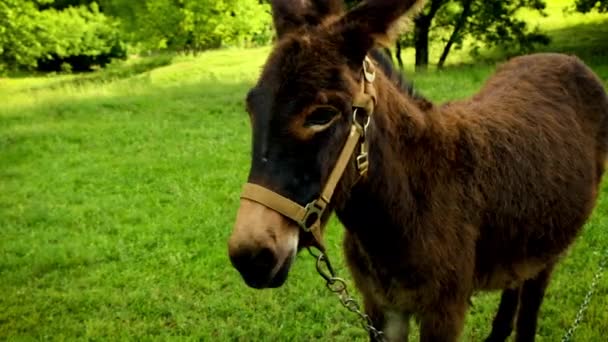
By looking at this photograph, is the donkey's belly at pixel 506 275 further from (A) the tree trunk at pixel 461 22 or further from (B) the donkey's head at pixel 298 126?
(A) the tree trunk at pixel 461 22

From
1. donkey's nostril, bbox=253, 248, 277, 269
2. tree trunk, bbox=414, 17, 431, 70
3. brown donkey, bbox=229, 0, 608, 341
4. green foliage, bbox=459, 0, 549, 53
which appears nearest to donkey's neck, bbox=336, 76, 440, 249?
brown donkey, bbox=229, 0, 608, 341

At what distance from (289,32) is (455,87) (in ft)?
39.1

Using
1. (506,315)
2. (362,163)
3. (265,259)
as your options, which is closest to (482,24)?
(506,315)

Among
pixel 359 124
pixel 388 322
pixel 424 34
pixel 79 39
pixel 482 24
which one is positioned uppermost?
pixel 359 124

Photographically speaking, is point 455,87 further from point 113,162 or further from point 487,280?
point 487,280

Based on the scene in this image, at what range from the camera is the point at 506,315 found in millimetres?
4270

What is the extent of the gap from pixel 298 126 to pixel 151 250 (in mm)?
4808

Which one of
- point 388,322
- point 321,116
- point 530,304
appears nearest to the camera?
point 321,116

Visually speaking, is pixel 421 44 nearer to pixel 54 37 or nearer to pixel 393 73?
pixel 54 37

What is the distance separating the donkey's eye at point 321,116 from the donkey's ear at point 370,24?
242 mm

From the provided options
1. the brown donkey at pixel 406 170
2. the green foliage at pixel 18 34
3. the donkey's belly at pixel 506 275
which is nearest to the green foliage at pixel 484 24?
the green foliage at pixel 18 34

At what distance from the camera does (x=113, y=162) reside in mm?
9945

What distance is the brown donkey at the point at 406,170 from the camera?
2.05 m

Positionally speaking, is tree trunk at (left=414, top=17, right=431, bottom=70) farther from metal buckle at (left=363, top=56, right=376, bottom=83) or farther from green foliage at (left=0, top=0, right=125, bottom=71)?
metal buckle at (left=363, top=56, right=376, bottom=83)
